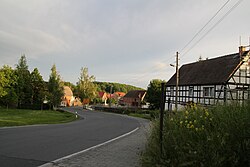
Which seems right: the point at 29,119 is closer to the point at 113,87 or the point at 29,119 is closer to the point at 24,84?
the point at 24,84

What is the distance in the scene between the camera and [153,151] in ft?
19.0

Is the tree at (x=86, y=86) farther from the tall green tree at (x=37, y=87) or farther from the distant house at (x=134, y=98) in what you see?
the distant house at (x=134, y=98)

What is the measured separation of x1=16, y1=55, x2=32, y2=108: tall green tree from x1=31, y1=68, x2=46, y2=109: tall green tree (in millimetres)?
1317

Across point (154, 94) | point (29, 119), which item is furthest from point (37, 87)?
point (29, 119)

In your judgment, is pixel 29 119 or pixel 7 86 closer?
pixel 29 119

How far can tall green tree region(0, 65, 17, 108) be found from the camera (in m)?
44.3

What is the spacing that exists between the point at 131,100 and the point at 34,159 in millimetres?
94014

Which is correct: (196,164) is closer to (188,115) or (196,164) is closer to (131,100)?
(188,115)

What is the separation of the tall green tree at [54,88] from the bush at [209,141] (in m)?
49.0

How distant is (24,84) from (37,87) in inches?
135

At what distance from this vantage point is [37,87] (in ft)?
193

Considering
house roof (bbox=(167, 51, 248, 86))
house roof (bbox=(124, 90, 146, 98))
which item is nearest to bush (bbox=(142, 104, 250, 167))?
house roof (bbox=(167, 51, 248, 86))

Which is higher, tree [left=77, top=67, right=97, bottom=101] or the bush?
tree [left=77, top=67, right=97, bottom=101]

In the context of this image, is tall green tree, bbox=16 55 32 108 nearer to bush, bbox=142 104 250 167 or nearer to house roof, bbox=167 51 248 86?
house roof, bbox=167 51 248 86
